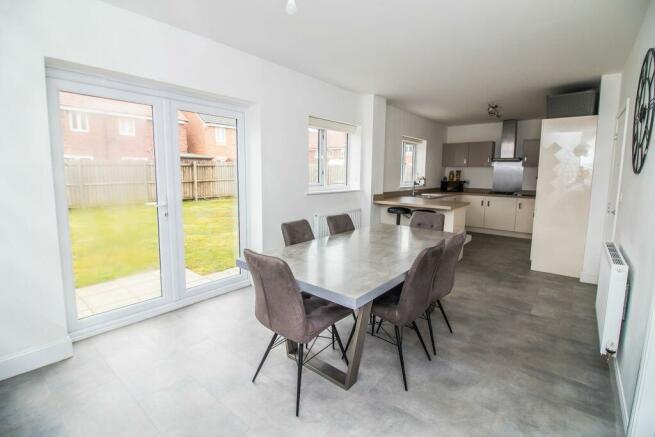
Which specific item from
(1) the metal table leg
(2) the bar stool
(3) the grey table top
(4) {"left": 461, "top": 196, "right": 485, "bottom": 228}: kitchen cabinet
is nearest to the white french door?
(3) the grey table top

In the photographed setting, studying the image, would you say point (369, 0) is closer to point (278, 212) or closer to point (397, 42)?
point (397, 42)

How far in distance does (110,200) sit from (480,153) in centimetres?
716

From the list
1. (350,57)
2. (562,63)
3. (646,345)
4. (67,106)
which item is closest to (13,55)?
(67,106)

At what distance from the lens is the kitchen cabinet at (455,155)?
7.56m

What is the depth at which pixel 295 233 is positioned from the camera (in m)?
2.96

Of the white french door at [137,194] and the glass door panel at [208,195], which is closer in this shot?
the white french door at [137,194]

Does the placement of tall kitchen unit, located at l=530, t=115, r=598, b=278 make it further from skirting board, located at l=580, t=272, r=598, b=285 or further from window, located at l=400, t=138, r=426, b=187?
window, located at l=400, t=138, r=426, b=187

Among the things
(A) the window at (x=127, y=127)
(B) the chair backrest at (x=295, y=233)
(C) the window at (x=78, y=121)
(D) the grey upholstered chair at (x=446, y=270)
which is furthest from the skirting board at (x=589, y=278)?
(C) the window at (x=78, y=121)

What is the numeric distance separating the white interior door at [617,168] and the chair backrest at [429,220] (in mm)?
1532

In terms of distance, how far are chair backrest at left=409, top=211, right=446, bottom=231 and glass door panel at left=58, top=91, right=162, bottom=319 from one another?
2.78m

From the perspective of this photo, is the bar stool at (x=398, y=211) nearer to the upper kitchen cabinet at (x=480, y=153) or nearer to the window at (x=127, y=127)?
the upper kitchen cabinet at (x=480, y=153)

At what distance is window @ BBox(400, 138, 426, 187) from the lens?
6896 millimetres

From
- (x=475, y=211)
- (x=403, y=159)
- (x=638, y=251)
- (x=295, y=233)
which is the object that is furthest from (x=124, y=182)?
(x=475, y=211)

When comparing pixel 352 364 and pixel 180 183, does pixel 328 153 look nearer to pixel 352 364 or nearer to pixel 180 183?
pixel 180 183
